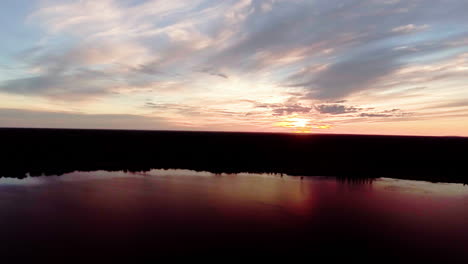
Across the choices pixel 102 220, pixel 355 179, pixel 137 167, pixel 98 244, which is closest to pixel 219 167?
pixel 137 167

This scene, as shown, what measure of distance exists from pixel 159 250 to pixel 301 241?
4871mm

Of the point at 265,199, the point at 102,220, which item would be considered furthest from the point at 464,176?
the point at 102,220

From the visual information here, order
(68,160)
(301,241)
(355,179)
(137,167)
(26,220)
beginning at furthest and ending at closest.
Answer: (68,160), (137,167), (355,179), (26,220), (301,241)

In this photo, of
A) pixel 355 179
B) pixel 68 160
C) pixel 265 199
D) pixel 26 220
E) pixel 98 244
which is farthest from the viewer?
pixel 68 160

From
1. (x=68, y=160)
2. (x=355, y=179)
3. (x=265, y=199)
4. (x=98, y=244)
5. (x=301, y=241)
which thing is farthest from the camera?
(x=68, y=160)

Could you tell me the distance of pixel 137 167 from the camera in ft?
101

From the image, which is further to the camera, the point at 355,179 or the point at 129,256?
the point at 355,179

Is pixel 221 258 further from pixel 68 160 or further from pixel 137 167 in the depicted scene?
pixel 68 160

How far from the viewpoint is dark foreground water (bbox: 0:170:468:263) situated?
417 inches

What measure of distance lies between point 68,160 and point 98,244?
86.0 feet

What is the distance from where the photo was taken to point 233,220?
13.7 m

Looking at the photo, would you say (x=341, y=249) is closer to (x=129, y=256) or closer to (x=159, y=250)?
(x=159, y=250)

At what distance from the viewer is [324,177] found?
2661 centimetres

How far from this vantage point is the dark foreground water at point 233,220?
34.7ft
